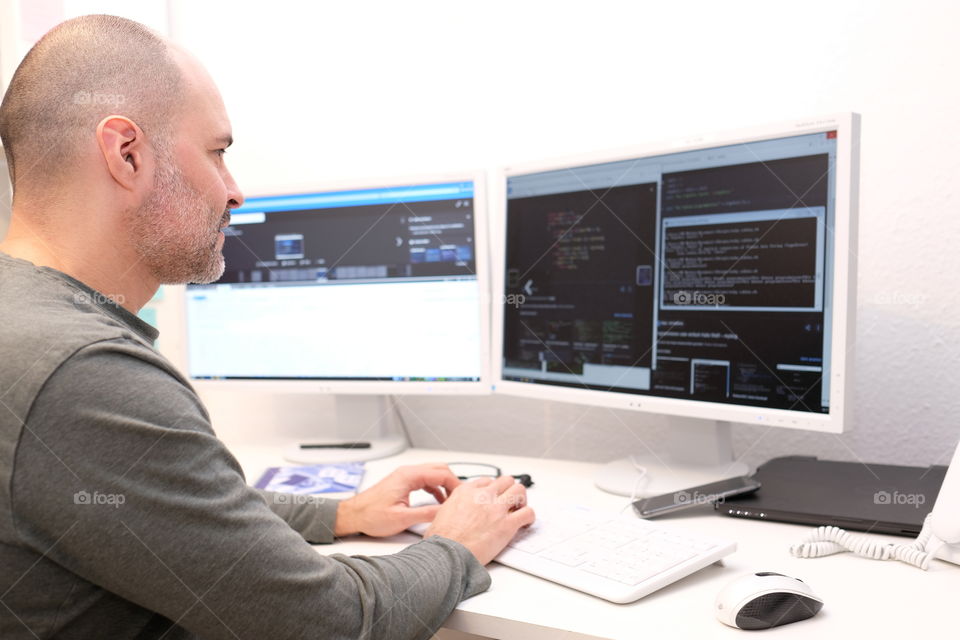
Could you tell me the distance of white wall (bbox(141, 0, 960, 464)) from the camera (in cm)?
121

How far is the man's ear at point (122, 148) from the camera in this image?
0.80m

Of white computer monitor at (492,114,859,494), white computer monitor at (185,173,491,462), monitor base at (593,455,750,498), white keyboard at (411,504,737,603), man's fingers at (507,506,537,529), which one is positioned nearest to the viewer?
white keyboard at (411,504,737,603)

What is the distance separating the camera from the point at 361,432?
1549 mm

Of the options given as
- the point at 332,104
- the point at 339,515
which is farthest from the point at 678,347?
the point at 332,104

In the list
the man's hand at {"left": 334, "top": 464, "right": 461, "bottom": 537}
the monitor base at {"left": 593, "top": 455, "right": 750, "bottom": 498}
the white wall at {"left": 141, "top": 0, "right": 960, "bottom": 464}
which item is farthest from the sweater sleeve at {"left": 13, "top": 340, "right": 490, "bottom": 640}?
the white wall at {"left": 141, "top": 0, "right": 960, "bottom": 464}

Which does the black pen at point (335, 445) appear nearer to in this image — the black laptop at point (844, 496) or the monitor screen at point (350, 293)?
the monitor screen at point (350, 293)

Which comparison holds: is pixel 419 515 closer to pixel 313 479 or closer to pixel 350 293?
pixel 313 479

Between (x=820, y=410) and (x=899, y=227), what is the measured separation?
426mm

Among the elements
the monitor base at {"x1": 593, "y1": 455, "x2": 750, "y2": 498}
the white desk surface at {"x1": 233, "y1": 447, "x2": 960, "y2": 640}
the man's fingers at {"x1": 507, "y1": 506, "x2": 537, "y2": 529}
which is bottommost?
the white desk surface at {"x1": 233, "y1": 447, "x2": 960, "y2": 640}

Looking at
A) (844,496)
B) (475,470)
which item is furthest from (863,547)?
(475,470)

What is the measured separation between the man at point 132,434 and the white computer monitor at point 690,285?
0.35 m

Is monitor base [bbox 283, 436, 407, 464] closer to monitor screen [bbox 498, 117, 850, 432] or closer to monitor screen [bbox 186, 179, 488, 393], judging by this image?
monitor screen [bbox 186, 179, 488, 393]

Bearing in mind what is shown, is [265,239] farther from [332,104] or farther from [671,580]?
[671,580]

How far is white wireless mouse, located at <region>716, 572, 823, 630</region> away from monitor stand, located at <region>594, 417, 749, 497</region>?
430 millimetres
